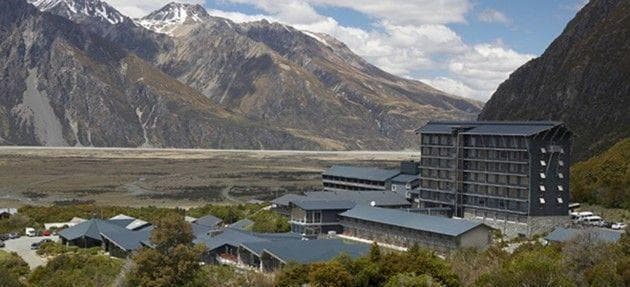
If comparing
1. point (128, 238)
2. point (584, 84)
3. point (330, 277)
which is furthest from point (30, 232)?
point (584, 84)

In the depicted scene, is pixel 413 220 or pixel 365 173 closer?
pixel 413 220

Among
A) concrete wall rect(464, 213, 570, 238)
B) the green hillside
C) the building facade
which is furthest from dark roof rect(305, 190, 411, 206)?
the green hillside

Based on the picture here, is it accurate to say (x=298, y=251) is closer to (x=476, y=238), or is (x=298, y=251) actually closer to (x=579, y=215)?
(x=476, y=238)

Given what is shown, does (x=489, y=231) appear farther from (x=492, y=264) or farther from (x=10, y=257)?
(x=10, y=257)

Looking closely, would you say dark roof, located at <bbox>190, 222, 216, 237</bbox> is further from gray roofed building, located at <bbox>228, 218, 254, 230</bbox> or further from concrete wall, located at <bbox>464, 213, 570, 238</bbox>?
concrete wall, located at <bbox>464, 213, 570, 238</bbox>

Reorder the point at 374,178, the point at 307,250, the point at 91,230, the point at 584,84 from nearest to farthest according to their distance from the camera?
the point at 307,250 → the point at 91,230 → the point at 374,178 → the point at 584,84

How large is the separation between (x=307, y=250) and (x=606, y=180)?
36.5 metres

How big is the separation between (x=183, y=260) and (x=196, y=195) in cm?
7258

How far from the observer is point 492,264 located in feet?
140

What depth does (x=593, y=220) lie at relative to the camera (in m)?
62.9

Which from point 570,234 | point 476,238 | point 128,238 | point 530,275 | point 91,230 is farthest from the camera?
point 91,230

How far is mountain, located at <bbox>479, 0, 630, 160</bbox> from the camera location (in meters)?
118

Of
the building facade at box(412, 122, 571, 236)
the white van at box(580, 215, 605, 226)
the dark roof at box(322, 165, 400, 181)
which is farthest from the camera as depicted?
the dark roof at box(322, 165, 400, 181)

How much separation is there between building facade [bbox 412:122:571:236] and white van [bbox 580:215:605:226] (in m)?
1.56
